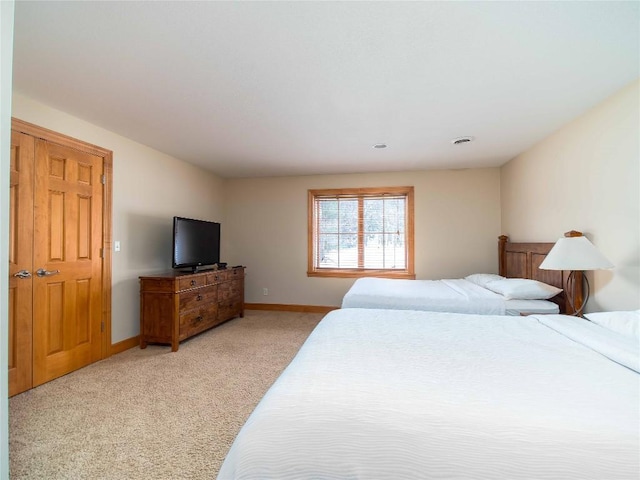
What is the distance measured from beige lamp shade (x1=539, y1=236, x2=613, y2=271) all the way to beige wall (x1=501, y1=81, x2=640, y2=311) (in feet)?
A: 0.78

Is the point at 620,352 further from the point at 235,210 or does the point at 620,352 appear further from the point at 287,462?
the point at 235,210

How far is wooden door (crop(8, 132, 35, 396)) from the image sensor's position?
7.88 ft

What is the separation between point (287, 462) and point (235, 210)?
5.03 metres

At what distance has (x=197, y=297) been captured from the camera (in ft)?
12.3

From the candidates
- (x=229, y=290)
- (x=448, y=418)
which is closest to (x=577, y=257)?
(x=448, y=418)

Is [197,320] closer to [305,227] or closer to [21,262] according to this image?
[21,262]

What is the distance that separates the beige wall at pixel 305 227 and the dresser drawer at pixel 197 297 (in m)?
1.38

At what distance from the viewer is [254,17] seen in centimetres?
155

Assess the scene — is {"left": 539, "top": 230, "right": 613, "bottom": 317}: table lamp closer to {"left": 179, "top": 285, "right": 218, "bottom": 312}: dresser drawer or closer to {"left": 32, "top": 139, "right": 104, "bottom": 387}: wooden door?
{"left": 179, "top": 285, "right": 218, "bottom": 312}: dresser drawer

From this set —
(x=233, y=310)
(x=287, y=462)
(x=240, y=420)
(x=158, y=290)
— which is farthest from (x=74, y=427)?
(x=233, y=310)

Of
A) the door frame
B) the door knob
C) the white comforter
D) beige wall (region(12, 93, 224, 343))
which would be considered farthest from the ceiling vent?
the door knob

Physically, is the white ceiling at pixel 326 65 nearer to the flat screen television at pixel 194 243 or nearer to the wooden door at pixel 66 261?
the wooden door at pixel 66 261

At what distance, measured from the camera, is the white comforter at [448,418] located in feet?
2.64

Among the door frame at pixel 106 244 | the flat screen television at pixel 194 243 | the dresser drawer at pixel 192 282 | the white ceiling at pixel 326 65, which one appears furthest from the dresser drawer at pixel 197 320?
the white ceiling at pixel 326 65
